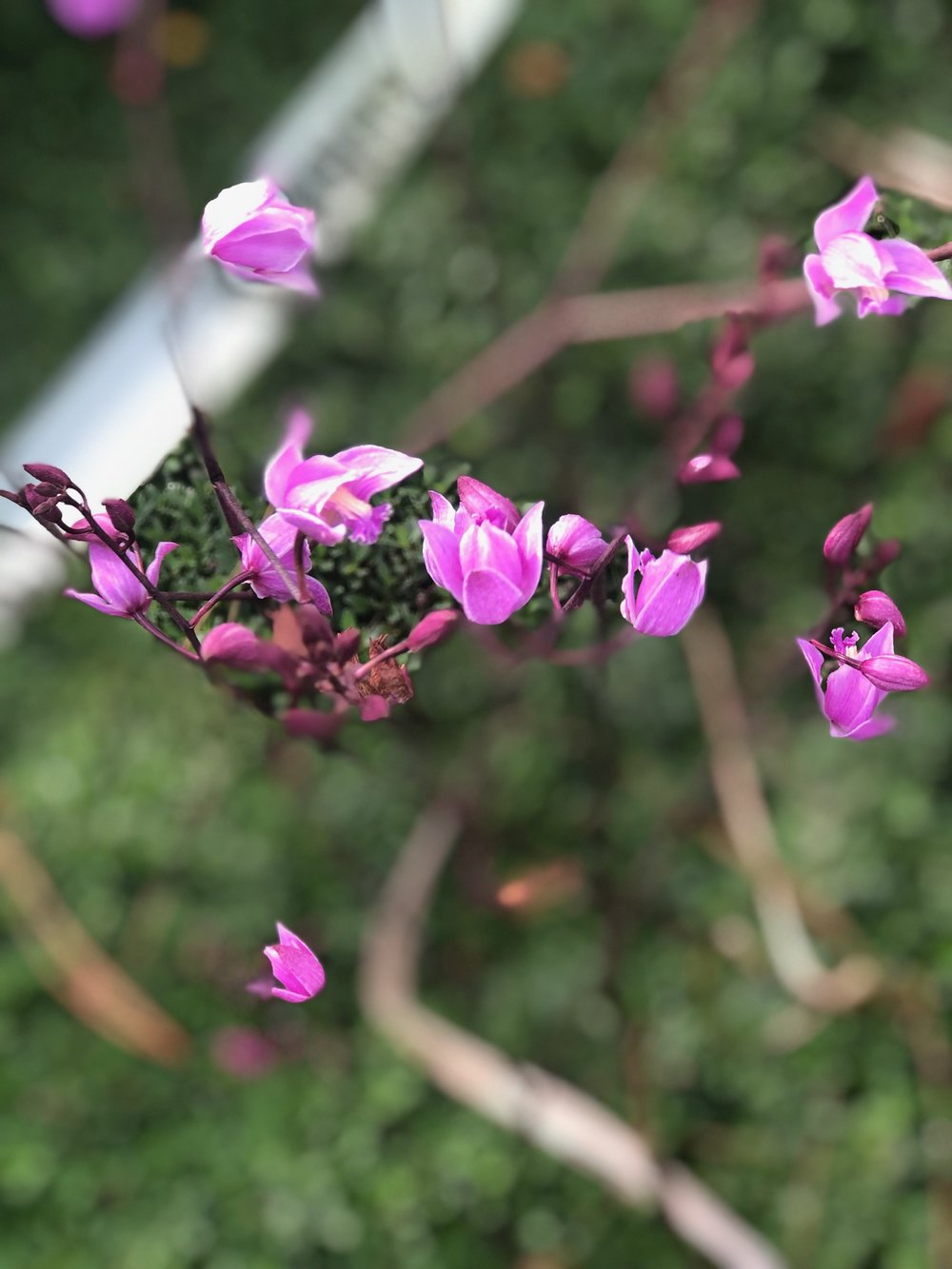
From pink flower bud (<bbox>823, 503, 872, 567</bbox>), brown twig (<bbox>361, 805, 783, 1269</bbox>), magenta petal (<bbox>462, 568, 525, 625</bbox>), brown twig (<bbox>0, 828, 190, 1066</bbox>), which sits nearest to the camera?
magenta petal (<bbox>462, 568, 525, 625</bbox>)

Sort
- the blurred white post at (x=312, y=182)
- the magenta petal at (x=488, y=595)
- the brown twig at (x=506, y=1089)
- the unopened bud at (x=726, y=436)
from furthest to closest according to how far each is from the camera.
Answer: the blurred white post at (x=312, y=182)
the brown twig at (x=506, y=1089)
the unopened bud at (x=726, y=436)
the magenta petal at (x=488, y=595)

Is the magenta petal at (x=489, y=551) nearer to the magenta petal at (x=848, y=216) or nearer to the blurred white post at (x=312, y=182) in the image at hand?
the magenta petal at (x=848, y=216)

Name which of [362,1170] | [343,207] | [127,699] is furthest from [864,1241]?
[343,207]

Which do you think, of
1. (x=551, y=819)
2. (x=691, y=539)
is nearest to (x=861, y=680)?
(x=691, y=539)

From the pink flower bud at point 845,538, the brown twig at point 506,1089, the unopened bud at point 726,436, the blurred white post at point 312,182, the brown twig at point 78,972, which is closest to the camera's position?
the pink flower bud at point 845,538

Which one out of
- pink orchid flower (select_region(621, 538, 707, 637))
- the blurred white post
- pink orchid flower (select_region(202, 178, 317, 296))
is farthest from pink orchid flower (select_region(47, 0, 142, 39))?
pink orchid flower (select_region(621, 538, 707, 637))

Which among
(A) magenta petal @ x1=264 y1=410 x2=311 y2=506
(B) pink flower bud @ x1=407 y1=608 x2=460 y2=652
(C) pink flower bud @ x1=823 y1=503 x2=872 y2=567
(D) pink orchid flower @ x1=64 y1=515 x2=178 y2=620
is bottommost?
(C) pink flower bud @ x1=823 y1=503 x2=872 y2=567

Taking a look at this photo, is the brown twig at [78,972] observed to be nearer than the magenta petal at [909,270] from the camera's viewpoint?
No

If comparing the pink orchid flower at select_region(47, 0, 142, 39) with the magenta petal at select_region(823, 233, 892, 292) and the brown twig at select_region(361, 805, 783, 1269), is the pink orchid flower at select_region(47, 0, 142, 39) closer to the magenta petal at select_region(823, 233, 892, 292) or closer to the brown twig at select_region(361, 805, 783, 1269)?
the brown twig at select_region(361, 805, 783, 1269)

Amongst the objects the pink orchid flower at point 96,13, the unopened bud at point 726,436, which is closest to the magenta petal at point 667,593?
the unopened bud at point 726,436
